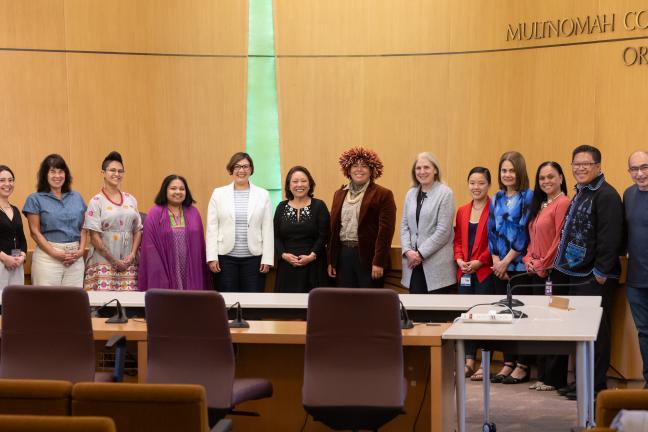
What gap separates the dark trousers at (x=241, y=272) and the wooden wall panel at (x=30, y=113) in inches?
90.5

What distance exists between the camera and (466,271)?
623cm

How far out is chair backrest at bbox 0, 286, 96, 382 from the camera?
3.86 meters

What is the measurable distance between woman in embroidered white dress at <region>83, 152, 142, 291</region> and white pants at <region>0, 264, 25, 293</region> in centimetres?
46

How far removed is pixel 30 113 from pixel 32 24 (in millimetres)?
813

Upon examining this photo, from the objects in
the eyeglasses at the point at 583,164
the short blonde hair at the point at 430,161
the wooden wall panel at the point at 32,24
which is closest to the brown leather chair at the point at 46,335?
the short blonde hair at the point at 430,161

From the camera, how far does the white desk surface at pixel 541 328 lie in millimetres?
3738

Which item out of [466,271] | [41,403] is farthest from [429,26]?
[41,403]

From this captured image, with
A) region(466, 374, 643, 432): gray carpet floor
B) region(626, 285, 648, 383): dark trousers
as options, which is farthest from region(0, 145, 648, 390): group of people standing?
region(626, 285, 648, 383): dark trousers

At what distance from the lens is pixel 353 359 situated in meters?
3.70

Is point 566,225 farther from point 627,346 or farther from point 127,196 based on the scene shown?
point 127,196

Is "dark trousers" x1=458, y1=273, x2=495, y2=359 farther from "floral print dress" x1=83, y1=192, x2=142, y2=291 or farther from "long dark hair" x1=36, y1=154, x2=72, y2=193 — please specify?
"long dark hair" x1=36, y1=154, x2=72, y2=193

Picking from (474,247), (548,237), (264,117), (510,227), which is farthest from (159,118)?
(548,237)

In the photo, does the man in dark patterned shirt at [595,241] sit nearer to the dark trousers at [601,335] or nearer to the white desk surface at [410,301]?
the dark trousers at [601,335]

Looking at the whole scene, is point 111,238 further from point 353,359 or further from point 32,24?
point 353,359
